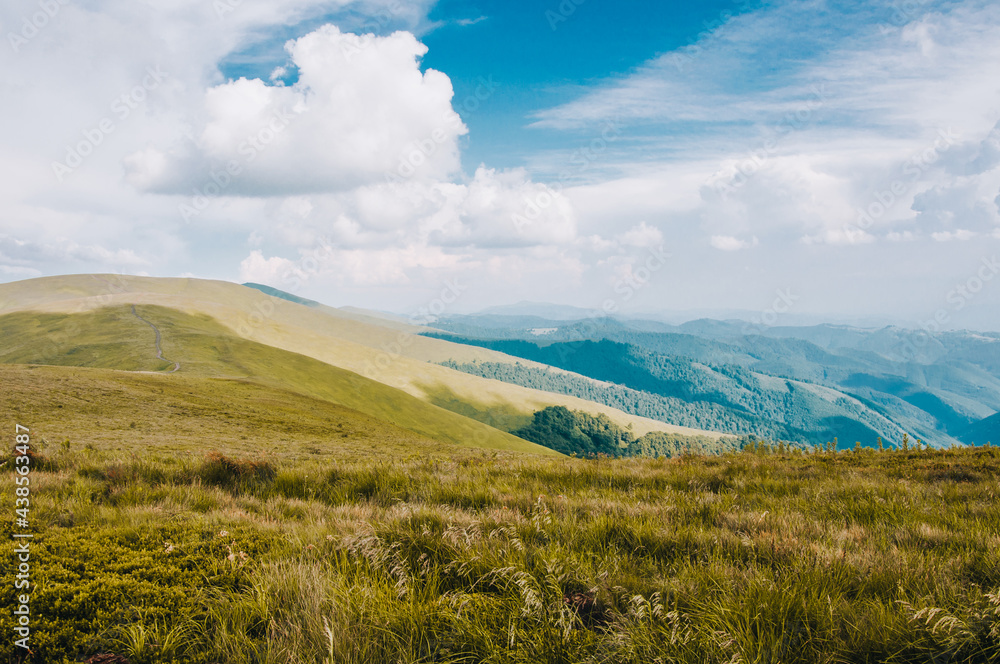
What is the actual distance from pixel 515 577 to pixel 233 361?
124 meters

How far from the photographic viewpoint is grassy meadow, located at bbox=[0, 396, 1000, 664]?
328 centimetres

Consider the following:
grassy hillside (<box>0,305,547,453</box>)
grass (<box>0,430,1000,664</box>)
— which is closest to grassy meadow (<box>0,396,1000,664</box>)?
grass (<box>0,430,1000,664</box>)

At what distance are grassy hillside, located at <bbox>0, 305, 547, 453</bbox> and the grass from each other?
334ft

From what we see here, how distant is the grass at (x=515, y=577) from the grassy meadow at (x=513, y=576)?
0.06 ft

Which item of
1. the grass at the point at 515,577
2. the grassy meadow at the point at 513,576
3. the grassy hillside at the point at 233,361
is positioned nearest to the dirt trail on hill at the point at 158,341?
the grassy hillside at the point at 233,361

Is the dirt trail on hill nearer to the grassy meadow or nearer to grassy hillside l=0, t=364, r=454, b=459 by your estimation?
grassy hillside l=0, t=364, r=454, b=459

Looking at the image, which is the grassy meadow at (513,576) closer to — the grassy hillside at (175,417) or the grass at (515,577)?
the grass at (515,577)

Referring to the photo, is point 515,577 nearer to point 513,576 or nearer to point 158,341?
point 513,576

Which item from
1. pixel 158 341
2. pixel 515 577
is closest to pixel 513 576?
pixel 515 577

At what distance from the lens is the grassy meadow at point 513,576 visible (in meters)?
3.28

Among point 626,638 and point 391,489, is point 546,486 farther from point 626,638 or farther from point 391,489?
point 626,638

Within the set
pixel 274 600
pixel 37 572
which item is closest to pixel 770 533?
pixel 274 600

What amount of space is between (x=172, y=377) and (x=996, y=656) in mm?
77670

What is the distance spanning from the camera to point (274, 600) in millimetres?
3859
